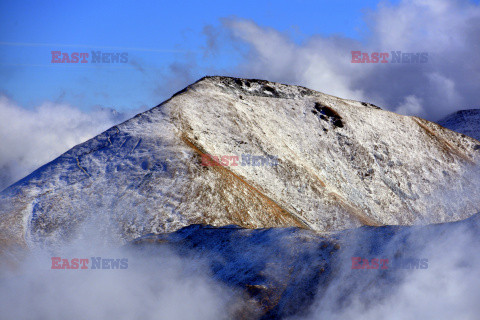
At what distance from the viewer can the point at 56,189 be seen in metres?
31.5

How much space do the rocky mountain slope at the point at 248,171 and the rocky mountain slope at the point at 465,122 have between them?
29752 millimetres

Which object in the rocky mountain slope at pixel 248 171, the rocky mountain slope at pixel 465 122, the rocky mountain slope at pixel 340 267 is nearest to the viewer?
the rocky mountain slope at pixel 340 267

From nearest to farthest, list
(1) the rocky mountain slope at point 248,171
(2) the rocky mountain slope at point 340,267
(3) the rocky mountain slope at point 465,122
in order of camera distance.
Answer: (2) the rocky mountain slope at point 340,267
(1) the rocky mountain slope at point 248,171
(3) the rocky mountain slope at point 465,122

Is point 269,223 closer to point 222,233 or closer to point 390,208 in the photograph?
point 222,233

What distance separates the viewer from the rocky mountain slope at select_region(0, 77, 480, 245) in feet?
97.6

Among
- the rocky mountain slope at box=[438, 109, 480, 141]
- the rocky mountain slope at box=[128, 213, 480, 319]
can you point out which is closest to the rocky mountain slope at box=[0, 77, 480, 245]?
the rocky mountain slope at box=[128, 213, 480, 319]

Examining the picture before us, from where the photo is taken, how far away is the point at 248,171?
37719mm

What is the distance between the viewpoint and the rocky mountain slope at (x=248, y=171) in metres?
29.8

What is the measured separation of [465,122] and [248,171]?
69.6 meters

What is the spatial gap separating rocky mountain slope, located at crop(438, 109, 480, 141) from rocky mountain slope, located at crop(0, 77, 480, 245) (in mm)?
29752

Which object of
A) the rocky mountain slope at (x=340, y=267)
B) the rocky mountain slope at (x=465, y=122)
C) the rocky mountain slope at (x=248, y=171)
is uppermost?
the rocky mountain slope at (x=465, y=122)

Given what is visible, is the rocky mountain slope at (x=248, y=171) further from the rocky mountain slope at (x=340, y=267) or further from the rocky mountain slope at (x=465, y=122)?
the rocky mountain slope at (x=465, y=122)

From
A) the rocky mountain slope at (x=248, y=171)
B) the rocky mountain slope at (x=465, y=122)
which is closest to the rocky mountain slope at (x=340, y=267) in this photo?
the rocky mountain slope at (x=248, y=171)

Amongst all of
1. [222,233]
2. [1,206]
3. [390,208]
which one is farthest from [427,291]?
[390,208]
